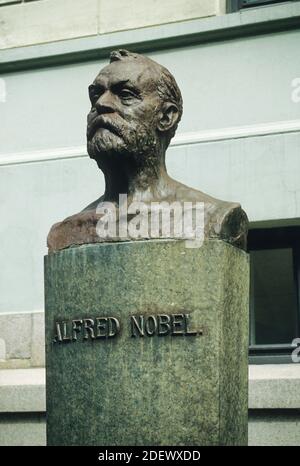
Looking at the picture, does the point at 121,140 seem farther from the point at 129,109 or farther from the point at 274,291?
the point at 274,291

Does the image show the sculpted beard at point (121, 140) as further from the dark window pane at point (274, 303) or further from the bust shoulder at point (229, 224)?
the dark window pane at point (274, 303)

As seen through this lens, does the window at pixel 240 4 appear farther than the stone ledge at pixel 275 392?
Yes

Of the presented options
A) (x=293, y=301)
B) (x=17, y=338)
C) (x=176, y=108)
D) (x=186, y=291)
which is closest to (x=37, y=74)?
(x=17, y=338)

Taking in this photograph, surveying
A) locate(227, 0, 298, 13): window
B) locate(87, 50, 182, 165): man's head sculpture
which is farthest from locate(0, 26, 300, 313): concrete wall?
locate(87, 50, 182, 165): man's head sculpture

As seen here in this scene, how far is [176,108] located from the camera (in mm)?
7207

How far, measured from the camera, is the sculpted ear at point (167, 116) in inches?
280

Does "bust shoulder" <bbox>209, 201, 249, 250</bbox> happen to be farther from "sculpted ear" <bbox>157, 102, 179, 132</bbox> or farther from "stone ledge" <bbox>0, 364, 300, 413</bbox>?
"stone ledge" <bbox>0, 364, 300, 413</bbox>

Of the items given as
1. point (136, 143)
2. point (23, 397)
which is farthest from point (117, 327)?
point (23, 397)

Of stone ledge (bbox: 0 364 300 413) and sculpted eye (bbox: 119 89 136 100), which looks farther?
stone ledge (bbox: 0 364 300 413)

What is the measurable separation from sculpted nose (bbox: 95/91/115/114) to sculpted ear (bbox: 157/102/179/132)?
0.33 metres

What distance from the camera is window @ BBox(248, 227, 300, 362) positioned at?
1048 cm

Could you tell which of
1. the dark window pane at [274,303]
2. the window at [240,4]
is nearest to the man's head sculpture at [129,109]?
the dark window pane at [274,303]

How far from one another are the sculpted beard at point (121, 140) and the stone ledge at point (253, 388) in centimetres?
301
